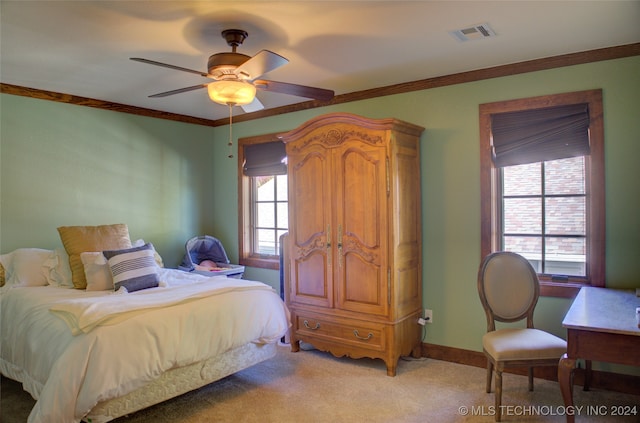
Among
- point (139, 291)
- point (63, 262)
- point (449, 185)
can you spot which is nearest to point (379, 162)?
point (449, 185)

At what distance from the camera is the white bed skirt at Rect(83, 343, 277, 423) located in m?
2.52

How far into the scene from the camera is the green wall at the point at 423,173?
3150 millimetres

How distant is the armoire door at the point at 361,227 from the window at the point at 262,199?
1.41 m

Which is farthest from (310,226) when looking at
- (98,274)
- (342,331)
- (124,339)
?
(124,339)

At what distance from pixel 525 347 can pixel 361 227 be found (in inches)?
58.5

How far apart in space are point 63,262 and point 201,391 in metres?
1.60

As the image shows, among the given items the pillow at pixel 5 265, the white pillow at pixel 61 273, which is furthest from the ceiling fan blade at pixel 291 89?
the pillow at pixel 5 265

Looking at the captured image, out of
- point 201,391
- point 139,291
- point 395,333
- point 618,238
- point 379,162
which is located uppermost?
point 379,162

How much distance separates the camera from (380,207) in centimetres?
356

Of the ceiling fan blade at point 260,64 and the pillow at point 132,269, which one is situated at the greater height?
the ceiling fan blade at point 260,64

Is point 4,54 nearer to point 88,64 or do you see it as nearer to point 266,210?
point 88,64

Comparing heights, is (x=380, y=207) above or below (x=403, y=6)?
below

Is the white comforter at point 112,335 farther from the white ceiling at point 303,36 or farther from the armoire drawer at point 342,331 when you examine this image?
the white ceiling at point 303,36

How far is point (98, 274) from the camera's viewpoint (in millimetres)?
3473
